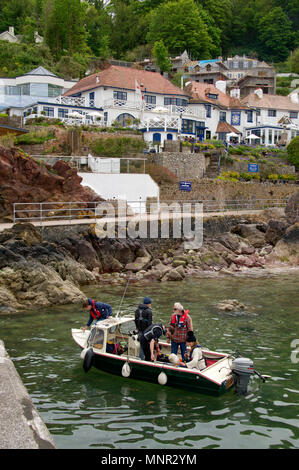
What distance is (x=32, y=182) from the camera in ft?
98.9

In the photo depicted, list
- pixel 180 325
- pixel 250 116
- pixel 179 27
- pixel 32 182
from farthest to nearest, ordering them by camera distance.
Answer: pixel 179 27
pixel 250 116
pixel 32 182
pixel 180 325

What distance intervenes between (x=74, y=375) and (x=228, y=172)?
37152 millimetres

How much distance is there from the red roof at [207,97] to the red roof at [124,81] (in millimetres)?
4199

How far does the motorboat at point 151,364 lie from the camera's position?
463 inches

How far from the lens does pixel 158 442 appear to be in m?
9.47

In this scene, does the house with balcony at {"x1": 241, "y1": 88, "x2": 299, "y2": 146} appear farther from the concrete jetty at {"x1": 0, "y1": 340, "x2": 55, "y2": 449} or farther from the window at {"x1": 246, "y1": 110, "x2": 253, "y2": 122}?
the concrete jetty at {"x1": 0, "y1": 340, "x2": 55, "y2": 449}

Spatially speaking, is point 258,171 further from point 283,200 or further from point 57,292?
point 57,292

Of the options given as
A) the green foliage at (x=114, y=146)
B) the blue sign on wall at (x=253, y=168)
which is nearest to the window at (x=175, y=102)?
→ the blue sign on wall at (x=253, y=168)

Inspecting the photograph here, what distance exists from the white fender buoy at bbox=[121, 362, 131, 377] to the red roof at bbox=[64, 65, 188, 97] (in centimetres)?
4349

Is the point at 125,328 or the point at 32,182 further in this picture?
the point at 32,182

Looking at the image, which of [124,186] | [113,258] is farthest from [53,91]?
[113,258]

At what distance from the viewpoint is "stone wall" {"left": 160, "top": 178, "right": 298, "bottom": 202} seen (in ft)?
132

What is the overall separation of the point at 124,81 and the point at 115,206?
25.1 meters

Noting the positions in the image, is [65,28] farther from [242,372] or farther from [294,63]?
[242,372]
